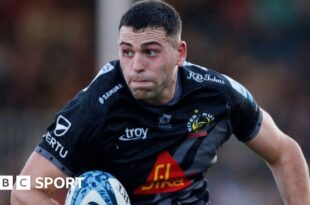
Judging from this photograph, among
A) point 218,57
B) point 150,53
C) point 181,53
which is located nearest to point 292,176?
point 181,53

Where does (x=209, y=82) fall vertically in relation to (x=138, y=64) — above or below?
below

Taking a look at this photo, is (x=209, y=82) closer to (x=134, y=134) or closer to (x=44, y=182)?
(x=134, y=134)

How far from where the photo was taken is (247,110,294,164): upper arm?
6289 mm

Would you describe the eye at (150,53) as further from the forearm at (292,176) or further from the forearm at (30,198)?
the forearm at (292,176)

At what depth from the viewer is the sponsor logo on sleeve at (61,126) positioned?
5.60 metres

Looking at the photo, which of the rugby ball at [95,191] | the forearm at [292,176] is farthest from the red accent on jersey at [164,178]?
the forearm at [292,176]

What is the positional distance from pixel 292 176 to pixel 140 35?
1.30m

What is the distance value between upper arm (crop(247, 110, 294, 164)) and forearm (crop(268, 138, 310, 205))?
0.09 feet

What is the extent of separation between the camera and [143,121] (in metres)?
5.81

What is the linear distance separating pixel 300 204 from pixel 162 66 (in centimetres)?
120

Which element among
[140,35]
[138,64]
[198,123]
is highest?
[140,35]

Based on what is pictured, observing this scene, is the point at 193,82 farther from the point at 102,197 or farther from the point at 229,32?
the point at 229,32

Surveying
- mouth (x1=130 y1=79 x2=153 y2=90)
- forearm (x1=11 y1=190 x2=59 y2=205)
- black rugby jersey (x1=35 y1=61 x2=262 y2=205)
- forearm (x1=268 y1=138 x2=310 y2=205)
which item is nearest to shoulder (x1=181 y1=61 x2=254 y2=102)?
black rugby jersey (x1=35 y1=61 x2=262 y2=205)

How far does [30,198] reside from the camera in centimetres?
564
